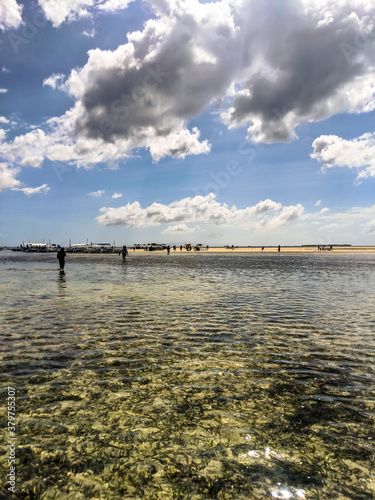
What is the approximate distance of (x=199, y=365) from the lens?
6.86 metres

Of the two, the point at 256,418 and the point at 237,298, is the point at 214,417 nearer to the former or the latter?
the point at 256,418

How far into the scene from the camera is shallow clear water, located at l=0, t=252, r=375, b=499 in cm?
341

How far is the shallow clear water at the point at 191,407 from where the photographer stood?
3.41 metres

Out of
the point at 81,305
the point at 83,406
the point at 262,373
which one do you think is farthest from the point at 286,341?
the point at 81,305

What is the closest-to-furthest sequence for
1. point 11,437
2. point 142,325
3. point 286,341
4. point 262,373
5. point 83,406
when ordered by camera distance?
point 11,437, point 83,406, point 262,373, point 286,341, point 142,325

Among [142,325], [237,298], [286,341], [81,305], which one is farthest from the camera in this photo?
[237,298]

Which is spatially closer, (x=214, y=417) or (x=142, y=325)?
(x=214, y=417)

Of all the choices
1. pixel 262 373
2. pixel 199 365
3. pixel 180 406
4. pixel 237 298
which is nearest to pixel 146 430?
pixel 180 406

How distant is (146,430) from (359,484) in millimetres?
2778

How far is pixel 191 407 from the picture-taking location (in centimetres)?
499

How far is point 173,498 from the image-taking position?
3.15 meters

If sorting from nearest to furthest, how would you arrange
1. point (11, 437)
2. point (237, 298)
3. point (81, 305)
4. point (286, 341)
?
point (11, 437) < point (286, 341) < point (81, 305) < point (237, 298)

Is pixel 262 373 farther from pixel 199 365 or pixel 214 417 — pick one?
pixel 214 417

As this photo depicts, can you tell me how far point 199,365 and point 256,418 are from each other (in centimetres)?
233
